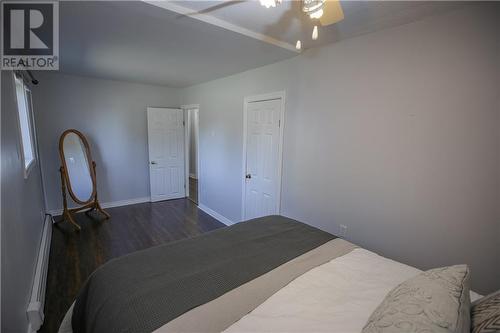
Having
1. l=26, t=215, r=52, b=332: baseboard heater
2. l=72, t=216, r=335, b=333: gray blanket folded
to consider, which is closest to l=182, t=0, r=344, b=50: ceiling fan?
l=72, t=216, r=335, b=333: gray blanket folded

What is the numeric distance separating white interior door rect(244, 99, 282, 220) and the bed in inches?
54.3

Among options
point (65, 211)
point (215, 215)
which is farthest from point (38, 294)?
point (215, 215)

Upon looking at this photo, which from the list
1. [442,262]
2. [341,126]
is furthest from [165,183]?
[442,262]

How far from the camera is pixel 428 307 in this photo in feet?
2.55

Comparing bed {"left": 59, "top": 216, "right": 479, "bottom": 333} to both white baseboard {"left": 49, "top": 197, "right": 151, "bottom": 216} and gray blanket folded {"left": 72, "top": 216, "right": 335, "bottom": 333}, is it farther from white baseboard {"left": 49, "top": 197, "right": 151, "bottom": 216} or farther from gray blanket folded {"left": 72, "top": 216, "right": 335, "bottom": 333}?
white baseboard {"left": 49, "top": 197, "right": 151, "bottom": 216}

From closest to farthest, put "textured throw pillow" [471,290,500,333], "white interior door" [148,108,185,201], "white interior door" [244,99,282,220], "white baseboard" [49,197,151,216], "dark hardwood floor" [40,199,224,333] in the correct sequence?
"textured throw pillow" [471,290,500,333] → "dark hardwood floor" [40,199,224,333] → "white interior door" [244,99,282,220] → "white baseboard" [49,197,151,216] → "white interior door" [148,108,185,201]

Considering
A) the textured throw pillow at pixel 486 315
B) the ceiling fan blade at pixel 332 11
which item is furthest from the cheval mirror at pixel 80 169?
the textured throw pillow at pixel 486 315

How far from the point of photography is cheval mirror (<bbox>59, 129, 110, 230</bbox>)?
12.5 feet

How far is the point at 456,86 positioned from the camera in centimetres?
157

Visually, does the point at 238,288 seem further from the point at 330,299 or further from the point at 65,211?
the point at 65,211

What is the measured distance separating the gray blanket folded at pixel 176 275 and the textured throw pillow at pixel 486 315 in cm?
87

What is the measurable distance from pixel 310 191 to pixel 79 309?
7.11 feet

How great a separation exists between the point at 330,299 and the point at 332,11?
144 centimetres

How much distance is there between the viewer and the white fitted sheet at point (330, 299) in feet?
3.10
